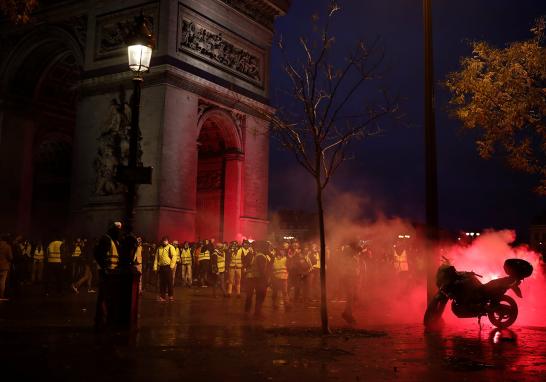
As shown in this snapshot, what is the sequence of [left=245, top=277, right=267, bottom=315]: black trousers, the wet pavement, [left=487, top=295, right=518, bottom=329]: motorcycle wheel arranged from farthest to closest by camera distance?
[left=245, top=277, right=267, bottom=315]: black trousers, [left=487, top=295, right=518, bottom=329]: motorcycle wheel, the wet pavement

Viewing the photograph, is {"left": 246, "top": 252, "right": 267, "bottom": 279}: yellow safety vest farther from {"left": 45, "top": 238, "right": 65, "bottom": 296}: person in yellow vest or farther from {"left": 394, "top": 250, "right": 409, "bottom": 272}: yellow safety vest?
{"left": 394, "top": 250, "right": 409, "bottom": 272}: yellow safety vest

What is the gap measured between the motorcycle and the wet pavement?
0.33 meters

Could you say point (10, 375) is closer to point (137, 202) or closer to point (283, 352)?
point (283, 352)

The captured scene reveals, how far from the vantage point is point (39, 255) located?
79.2 feet

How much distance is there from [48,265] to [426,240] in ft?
42.8

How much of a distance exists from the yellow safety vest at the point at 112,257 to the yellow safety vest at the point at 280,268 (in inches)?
278

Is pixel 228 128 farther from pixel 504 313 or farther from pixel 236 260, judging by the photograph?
pixel 504 313

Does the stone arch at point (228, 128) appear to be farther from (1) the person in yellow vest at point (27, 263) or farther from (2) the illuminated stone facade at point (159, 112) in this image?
(1) the person in yellow vest at point (27, 263)

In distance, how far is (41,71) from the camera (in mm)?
30188

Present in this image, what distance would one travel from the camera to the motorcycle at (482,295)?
1163 centimetres

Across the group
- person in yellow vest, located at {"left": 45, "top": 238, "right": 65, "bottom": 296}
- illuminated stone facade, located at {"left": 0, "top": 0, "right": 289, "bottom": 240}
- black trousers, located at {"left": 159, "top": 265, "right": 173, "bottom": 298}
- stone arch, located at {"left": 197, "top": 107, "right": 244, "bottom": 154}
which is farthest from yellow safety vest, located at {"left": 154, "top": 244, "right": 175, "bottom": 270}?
stone arch, located at {"left": 197, "top": 107, "right": 244, "bottom": 154}

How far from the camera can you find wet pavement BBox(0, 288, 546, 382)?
7012 mm

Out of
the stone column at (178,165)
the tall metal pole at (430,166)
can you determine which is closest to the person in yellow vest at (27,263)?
the stone column at (178,165)

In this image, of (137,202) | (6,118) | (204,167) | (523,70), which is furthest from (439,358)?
(6,118)
